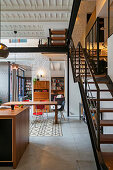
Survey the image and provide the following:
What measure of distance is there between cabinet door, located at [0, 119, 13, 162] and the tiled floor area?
0.70ft

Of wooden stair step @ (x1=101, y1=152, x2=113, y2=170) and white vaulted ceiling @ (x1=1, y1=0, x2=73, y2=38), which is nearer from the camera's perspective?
wooden stair step @ (x1=101, y1=152, x2=113, y2=170)

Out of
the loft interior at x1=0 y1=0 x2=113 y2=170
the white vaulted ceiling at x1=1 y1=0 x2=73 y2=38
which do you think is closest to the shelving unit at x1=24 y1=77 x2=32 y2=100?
the loft interior at x1=0 y1=0 x2=113 y2=170

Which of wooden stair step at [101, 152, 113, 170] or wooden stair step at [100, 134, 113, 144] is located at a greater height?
wooden stair step at [100, 134, 113, 144]

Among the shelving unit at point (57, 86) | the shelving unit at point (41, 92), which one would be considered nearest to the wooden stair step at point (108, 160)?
the shelving unit at point (41, 92)

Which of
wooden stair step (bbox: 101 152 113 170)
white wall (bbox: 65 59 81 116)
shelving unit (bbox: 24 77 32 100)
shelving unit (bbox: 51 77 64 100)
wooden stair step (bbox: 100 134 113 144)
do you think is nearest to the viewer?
wooden stair step (bbox: 101 152 113 170)

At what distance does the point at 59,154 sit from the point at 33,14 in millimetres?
4390

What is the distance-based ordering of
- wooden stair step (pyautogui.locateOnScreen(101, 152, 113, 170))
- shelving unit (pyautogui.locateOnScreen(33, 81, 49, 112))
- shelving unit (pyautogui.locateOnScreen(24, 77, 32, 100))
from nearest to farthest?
wooden stair step (pyautogui.locateOnScreen(101, 152, 113, 170))
shelving unit (pyautogui.locateOnScreen(33, 81, 49, 112))
shelving unit (pyautogui.locateOnScreen(24, 77, 32, 100))

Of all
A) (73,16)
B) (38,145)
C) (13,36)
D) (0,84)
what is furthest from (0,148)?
(0,84)

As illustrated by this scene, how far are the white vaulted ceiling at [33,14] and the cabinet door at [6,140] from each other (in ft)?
11.5

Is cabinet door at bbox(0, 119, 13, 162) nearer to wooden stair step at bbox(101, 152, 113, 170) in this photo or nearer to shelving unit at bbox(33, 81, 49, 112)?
wooden stair step at bbox(101, 152, 113, 170)

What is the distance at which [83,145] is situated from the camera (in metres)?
4.00

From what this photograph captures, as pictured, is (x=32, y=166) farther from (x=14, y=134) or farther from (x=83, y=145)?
(x=83, y=145)

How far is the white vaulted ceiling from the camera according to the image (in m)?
4.55

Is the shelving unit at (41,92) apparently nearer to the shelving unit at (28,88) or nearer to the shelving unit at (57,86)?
the shelving unit at (57,86)
